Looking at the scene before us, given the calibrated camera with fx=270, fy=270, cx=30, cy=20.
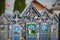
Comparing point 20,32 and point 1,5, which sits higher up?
point 1,5

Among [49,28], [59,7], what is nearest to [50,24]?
[49,28]

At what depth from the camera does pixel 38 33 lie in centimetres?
691

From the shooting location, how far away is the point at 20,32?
22.6ft

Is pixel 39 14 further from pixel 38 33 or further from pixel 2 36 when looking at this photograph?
pixel 2 36

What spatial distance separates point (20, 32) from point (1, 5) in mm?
932

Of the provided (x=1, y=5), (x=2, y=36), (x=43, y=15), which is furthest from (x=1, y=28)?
(x=43, y=15)

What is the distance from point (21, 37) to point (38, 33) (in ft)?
1.47

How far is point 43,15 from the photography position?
22.6 feet

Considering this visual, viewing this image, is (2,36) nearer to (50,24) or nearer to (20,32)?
(20,32)

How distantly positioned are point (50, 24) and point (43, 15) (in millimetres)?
293

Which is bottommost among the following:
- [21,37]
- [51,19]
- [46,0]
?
[21,37]

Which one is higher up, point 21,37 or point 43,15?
point 43,15

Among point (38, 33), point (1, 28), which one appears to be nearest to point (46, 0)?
point (38, 33)

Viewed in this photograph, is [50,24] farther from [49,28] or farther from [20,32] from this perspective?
[20,32]
